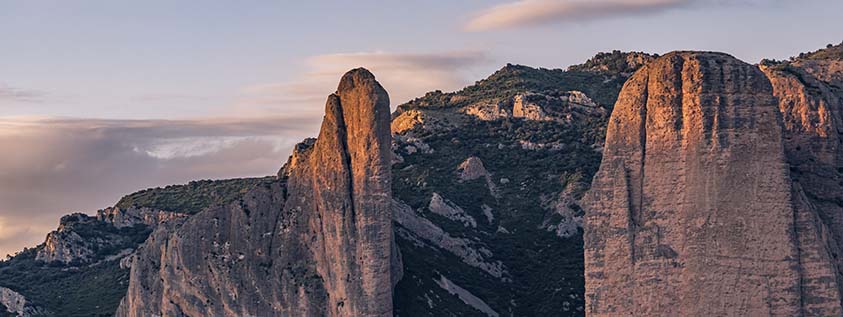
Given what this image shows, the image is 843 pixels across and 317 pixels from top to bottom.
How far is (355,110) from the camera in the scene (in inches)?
4232

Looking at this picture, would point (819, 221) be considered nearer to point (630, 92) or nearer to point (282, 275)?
point (630, 92)

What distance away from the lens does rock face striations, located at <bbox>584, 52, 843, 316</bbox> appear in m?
97.0

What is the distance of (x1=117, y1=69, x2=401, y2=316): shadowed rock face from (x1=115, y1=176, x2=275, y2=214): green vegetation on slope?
3282 cm

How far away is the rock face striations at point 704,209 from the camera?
318ft

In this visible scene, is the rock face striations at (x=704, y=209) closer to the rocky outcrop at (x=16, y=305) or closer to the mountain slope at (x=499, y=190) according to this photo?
the mountain slope at (x=499, y=190)

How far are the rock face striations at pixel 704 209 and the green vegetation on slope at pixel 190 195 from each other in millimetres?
51434

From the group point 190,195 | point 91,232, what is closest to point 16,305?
point 91,232

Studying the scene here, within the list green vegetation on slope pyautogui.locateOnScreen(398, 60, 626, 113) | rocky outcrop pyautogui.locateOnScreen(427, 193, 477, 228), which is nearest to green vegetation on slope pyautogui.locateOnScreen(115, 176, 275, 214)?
green vegetation on slope pyautogui.locateOnScreen(398, 60, 626, 113)

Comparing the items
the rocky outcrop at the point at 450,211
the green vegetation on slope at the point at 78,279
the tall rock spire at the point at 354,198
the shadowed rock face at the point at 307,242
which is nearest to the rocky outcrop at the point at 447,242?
the rocky outcrop at the point at 450,211

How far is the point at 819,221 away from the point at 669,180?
7324 millimetres

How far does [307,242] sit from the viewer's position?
110 meters

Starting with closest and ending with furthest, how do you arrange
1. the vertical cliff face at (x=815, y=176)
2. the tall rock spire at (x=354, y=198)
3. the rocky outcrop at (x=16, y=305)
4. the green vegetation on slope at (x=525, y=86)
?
the vertical cliff face at (x=815, y=176)
the tall rock spire at (x=354, y=198)
the rocky outcrop at (x=16, y=305)
the green vegetation on slope at (x=525, y=86)

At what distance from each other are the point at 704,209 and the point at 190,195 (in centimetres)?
6458

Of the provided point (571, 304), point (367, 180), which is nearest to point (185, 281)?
point (367, 180)
